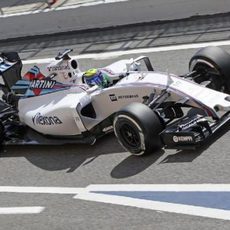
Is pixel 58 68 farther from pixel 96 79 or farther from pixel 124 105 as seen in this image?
pixel 124 105

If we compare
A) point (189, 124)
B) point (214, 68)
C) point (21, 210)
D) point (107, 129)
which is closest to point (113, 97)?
point (107, 129)

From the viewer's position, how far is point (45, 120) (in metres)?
7.30

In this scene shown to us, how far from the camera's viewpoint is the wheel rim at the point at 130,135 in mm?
6371

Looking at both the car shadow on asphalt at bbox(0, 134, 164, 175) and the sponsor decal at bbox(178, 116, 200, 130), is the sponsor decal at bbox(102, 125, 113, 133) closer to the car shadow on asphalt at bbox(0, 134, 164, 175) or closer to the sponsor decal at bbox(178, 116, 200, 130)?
the car shadow on asphalt at bbox(0, 134, 164, 175)

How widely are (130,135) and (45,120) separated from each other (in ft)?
4.28

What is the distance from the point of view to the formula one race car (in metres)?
6.30

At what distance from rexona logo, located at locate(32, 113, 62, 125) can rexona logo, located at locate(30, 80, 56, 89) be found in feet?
1.25

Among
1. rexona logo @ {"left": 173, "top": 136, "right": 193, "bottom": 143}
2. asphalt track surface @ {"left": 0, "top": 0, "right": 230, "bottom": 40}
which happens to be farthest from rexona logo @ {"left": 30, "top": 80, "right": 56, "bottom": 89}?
asphalt track surface @ {"left": 0, "top": 0, "right": 230, "bottom": 40}

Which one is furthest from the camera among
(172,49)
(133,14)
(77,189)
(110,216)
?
(133,14)

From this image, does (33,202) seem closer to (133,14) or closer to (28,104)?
(28,104)

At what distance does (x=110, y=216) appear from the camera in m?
5.54

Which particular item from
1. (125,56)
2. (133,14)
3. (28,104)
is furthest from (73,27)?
(28,104)

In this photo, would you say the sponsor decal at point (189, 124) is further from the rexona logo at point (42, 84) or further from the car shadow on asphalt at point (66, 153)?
the rexona logo at point (42, 84)

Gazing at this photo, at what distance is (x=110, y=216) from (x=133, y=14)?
7.34 meters
